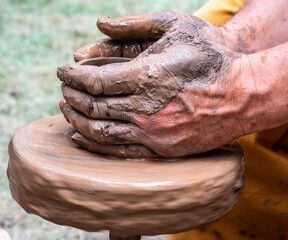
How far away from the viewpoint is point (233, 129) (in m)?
1.01

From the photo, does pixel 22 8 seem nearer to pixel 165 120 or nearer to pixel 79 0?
pixel 79 0

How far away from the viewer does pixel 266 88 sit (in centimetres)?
100

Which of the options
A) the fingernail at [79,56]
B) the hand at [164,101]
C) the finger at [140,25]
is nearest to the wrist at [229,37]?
the finger at [140,25]

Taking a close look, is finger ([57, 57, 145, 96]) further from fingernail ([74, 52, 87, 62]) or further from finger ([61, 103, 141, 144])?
fingernail ([74, 52, 87, 62])

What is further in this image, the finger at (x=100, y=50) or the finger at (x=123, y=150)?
the finger at (x=100, y=50)

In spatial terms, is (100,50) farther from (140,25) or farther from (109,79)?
(109,79)

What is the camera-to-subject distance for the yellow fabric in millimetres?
1341

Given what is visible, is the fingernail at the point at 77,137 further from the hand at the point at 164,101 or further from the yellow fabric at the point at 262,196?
the yellow fabric at the point at 262,196

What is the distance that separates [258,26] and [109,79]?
0.60 m

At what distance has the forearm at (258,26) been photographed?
1.33 meters

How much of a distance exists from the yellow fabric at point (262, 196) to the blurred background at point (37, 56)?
0.64 metres

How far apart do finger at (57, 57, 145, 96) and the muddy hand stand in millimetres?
244

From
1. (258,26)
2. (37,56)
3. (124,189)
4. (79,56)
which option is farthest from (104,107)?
(37,56)

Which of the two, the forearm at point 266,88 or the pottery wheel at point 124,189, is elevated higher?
the forearm at point 266,88
